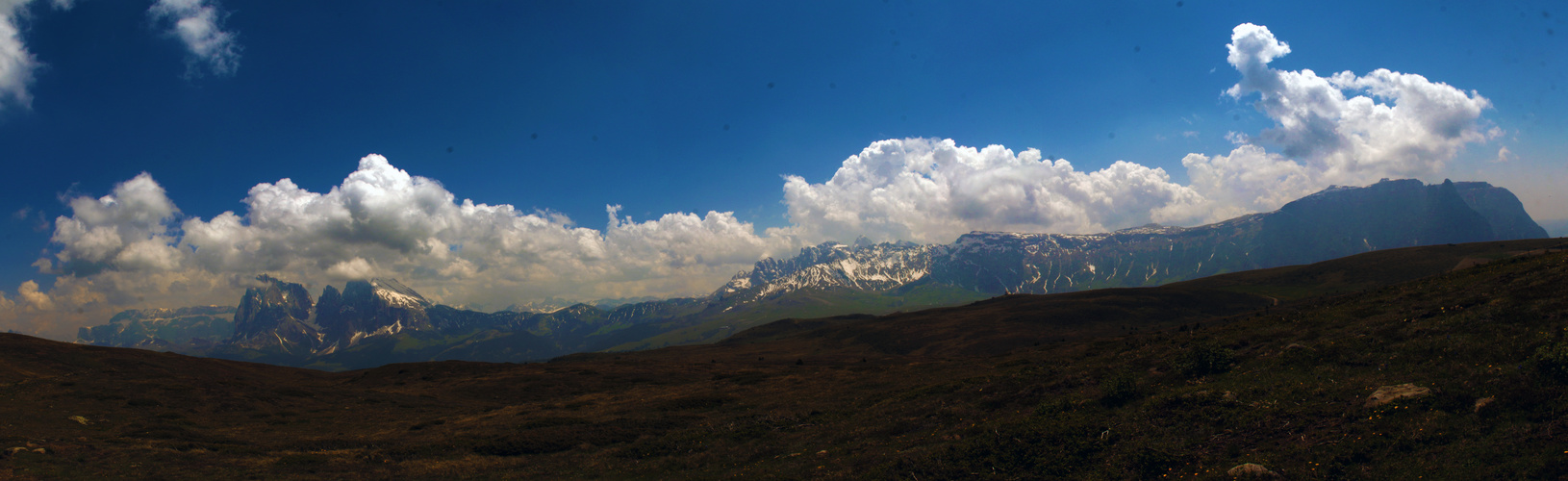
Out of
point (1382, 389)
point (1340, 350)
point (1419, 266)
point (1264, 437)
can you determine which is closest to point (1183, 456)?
point (1264, 437)

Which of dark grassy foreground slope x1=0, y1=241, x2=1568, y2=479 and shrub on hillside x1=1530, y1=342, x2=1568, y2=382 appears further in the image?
dark grassy foreground slope x1=0, y1=241, x2=1568, y2=479

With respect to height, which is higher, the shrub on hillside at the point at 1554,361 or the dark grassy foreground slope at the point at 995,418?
the shrub on hillside at the point at 1554,361

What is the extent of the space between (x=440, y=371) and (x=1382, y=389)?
404 ft

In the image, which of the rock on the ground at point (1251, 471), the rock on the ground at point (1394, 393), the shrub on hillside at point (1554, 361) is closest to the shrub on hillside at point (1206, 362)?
the rock on the ground at point (1394, 393)

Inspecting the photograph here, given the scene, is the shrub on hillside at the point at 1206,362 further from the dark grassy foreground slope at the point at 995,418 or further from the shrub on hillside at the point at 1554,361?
the shrub on hillside at the point at 1554,361

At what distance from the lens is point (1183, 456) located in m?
16.6

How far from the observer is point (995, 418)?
87.9ft

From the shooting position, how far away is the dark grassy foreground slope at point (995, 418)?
1487cm

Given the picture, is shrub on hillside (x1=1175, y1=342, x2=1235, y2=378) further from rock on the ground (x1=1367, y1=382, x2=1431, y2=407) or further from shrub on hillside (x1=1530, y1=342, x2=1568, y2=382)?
shrub on hillside (x1=1530, y1=342, x2=1568, y2=382)

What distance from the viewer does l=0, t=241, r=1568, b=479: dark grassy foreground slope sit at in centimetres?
1487

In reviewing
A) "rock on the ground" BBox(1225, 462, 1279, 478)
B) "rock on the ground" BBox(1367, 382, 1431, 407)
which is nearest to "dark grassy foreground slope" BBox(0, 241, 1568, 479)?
"rock on the ground" BBox(1367, 382, 1431, 407)

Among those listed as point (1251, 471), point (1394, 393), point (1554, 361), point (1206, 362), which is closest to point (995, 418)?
point (1206, 362)

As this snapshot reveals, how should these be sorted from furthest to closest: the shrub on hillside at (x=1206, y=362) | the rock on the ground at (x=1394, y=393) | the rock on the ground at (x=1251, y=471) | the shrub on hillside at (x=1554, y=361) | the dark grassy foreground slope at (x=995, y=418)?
the shrub on hillside at (x=1206, y=362) < the rock on the ground at (x=1394, y=393) < the dark grassy foreground slope at (x=995, y=418) < the rock on the ground at (x=1251, y=471) < the shrub on hillside at (x=1554, y=361)

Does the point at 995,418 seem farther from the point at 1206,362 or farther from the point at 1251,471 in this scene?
the point at 1251,471
